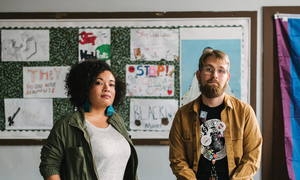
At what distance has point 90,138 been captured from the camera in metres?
1.19

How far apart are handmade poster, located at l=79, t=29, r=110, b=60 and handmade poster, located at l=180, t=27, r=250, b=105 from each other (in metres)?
0.83

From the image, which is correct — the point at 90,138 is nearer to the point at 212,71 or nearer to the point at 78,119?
the point at 78,119

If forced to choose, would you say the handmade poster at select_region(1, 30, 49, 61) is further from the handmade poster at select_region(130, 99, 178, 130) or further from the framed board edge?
the framed board edge

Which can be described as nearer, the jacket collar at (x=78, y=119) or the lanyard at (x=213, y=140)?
the jacket collar at (x=78, y=119)

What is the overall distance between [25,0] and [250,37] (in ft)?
8.26

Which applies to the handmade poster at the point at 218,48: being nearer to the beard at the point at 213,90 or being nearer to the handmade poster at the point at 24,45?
the beard at the point at 213,90

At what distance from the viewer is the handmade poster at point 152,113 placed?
90.0 inches

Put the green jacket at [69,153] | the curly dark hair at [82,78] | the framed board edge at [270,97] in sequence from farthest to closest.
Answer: the framed board edge at [270,97], the curly dark hair at [82,78], the green jacket at [69,153]

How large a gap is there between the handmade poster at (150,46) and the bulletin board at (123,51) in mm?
24

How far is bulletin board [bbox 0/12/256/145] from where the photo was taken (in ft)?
7.42

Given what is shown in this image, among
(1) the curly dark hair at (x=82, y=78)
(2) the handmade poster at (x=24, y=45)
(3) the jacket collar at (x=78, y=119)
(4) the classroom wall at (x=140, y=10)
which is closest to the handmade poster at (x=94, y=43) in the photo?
(4) the classroom wall at (x=140, y=10)

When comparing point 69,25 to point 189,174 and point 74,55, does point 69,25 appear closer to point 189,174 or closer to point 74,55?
point 74,55

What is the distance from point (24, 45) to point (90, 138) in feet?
5.69

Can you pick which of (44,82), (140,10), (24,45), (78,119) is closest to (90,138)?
(78,119)
